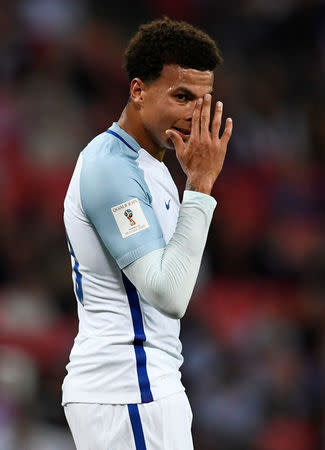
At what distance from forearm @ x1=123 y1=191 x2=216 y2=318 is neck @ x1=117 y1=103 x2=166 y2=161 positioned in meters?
0.30

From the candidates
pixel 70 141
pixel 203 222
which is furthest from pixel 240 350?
pixel 203 222

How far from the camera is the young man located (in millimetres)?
2133

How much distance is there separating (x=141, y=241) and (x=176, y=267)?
0.38ft

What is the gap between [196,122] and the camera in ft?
7.29

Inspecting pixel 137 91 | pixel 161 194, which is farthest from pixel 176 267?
pixel 137 91

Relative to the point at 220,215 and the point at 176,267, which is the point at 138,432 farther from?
the point at 220,215

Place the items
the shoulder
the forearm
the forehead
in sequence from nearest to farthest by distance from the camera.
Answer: the forearm, the shoulder, the forehead

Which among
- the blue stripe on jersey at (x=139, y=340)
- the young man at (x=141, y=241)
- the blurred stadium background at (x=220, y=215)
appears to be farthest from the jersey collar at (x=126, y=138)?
the blurred stadium background at (x=220, y=215)

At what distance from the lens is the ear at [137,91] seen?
7.64ft

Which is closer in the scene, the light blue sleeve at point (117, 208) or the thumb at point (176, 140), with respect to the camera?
the light blue sleeve at point (117, 208)

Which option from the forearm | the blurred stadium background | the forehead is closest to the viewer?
the forearm

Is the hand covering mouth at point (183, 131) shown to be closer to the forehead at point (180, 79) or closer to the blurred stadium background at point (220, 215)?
the forehead at point (180, 79)

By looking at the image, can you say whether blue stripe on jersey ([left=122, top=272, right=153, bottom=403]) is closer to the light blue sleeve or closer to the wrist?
the light blue sleeve

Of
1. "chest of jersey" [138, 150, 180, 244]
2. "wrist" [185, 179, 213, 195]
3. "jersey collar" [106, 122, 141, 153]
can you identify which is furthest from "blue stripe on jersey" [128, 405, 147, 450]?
"jersey collar" [106, 122, 141, 153]
